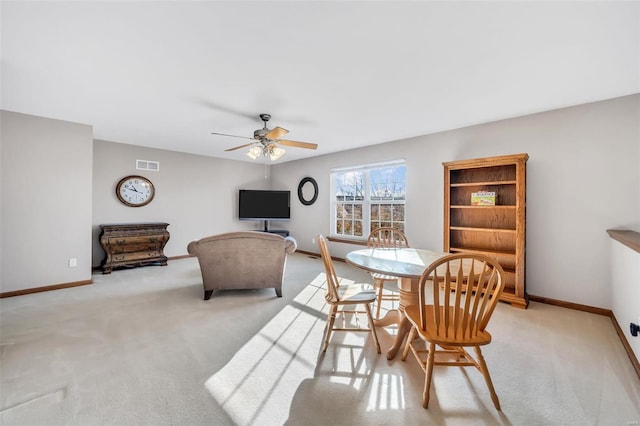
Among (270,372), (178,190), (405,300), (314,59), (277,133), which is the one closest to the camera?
(270,372)

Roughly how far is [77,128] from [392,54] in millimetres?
4441

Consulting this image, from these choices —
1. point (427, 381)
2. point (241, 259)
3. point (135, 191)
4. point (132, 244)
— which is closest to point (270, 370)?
point (427, 381)

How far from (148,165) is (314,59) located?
4711 mm

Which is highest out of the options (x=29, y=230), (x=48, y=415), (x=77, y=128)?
(x=77, y=128)

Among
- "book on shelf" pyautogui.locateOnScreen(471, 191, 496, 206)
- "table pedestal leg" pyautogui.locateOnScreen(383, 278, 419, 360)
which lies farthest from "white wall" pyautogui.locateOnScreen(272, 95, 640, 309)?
"table pedestal leg" pyautogui.locateOnScreen(383, 278, 419, 360)

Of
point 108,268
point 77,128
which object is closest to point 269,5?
point 77,128

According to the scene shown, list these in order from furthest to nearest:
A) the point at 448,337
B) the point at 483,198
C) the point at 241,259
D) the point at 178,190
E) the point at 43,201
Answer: the point at 178,190
the point at 43,201
the point at 483,198
the point at 241,259
the point at 448,337

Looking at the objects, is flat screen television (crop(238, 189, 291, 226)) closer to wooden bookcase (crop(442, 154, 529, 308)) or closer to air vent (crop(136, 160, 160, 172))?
air vent (crop(136, 160, 160, 172))

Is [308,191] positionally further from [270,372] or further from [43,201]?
[270,372]

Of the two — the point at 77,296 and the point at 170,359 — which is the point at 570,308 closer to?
the point at 170,359

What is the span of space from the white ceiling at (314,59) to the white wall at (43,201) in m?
0.36

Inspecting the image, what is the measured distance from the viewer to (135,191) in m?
5.08

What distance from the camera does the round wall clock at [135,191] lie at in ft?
16.1

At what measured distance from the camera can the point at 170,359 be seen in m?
1.97
